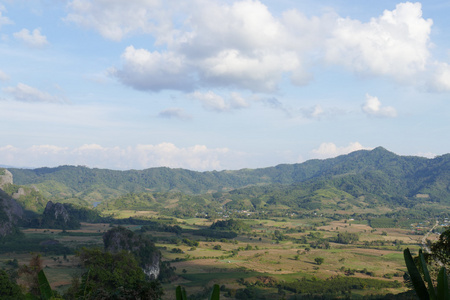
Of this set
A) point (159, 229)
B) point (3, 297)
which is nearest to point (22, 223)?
point (159, 229)

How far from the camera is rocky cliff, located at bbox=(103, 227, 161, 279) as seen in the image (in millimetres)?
88625

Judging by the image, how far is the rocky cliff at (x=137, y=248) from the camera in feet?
291

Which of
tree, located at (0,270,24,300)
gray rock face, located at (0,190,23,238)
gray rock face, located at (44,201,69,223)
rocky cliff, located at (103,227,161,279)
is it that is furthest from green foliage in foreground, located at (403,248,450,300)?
gray rock face, located at (44,201,69,223)

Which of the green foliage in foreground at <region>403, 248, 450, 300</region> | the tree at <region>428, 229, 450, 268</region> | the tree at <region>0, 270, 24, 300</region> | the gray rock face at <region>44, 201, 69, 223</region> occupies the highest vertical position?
the green foliage in foreground at <region>403, 248, 450, 300</region>

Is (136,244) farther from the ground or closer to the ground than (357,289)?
farther from the ground

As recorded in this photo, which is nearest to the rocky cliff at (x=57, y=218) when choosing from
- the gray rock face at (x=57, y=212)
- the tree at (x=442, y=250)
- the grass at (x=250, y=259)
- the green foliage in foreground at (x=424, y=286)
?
the gray rock face at (x=57, y=212)

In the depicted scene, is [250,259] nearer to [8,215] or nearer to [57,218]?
[8,215]

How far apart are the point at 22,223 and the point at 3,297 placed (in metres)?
149

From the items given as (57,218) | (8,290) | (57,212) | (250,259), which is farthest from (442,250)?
(57,212)

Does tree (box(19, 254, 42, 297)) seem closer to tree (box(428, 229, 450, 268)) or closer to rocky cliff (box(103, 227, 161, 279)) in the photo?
rocky cliff (box(103, 227, 161, 279))

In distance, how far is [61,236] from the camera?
14862 cm

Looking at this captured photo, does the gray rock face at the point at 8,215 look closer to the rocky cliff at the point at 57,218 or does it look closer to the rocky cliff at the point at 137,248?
the rocky cliff at the point at 57,218

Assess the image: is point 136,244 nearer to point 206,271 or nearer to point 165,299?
point 206,271

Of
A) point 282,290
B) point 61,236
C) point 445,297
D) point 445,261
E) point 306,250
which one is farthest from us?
point 61,236
